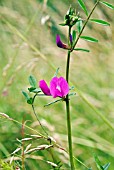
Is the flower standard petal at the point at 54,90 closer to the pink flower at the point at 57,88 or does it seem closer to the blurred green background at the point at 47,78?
the pink flower at the point at 57,88

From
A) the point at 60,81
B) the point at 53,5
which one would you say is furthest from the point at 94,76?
the point at 60,81

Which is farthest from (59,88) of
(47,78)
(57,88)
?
(47,78)

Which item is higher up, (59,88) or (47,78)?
(59,88)

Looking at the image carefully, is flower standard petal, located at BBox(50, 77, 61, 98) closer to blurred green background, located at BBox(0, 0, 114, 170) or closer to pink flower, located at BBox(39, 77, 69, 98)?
pink flower, located at BBox(39, 77, 69, 98)

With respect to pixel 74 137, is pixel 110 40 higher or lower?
higher

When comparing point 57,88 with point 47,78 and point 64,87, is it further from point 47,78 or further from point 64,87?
point 47,78

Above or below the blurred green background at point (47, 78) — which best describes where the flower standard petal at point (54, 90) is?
above

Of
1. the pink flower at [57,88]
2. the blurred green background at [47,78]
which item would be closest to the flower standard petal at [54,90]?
the pink flower at [57,88]

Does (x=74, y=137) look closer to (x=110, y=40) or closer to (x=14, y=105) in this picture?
(x=14, y=105)

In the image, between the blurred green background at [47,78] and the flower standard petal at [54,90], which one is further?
the blurred green background at [47,78]
